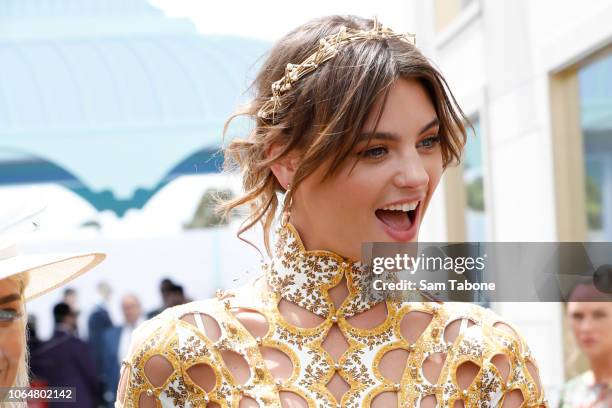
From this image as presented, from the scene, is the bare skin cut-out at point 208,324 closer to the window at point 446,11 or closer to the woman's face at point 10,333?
the woman's face at point 10,333

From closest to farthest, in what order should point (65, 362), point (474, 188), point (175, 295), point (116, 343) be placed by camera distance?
point (65, 362), point (175, 295), point (116, 343), point (474, 188)

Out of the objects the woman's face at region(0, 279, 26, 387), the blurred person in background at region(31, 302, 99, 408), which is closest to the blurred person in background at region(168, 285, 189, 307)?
the blurred person in background at region(31, 302, 99, 408)

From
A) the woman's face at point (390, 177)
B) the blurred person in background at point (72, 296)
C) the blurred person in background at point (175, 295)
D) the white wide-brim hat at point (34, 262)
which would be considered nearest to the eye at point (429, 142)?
the woman's face at point (390, 177)

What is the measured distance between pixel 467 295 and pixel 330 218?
259 mm

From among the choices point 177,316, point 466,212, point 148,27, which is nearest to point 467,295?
point 177,316

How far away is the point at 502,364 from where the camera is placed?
6.40ft

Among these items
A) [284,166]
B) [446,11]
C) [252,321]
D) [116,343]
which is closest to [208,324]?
[252,321]

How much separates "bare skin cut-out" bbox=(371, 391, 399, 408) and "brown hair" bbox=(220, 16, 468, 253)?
0.38 meters

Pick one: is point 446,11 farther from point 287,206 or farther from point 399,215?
point 399,215

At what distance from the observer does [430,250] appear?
189 cm

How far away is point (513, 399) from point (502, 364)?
0.06 metres

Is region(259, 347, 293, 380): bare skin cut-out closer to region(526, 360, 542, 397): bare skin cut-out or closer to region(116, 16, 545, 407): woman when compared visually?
region(116, 16, 545, 407): woman

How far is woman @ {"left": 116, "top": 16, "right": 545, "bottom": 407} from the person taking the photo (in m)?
1.87

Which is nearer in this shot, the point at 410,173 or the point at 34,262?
the point at 410,173
